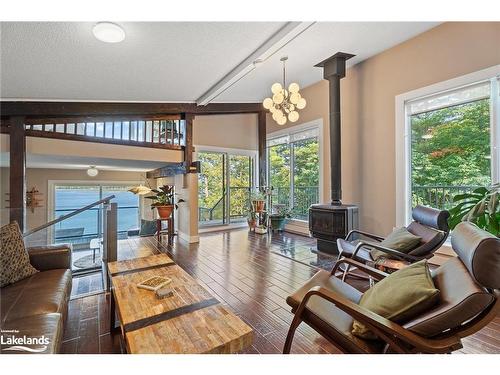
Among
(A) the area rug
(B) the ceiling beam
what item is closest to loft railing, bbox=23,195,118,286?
(A) the area rug

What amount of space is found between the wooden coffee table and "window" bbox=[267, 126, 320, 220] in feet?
14.1

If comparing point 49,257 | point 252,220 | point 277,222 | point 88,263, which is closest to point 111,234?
point 49,257

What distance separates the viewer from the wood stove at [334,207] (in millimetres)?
4051

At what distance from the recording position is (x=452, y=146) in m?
3.53

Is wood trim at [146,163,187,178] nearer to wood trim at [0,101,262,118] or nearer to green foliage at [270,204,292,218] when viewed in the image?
wood trim at [0,101,262,118]

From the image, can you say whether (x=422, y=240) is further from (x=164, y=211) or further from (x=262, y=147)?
(x=262, y=147)

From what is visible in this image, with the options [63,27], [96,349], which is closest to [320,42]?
[63,27]

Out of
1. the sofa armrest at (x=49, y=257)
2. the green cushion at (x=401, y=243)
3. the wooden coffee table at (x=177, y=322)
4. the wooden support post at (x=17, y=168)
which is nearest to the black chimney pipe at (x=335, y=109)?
the green cushion at (x=401, y=243)

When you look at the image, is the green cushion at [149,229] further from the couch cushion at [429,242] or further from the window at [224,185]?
the couch cushion at [429,242]

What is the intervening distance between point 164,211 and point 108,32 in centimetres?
346

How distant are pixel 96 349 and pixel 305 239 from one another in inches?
165
